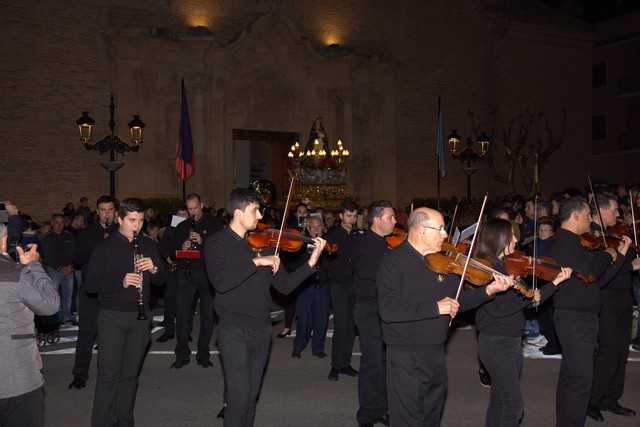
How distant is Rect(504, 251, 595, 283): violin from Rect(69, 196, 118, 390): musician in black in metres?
4.91

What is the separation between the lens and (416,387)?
5125mm

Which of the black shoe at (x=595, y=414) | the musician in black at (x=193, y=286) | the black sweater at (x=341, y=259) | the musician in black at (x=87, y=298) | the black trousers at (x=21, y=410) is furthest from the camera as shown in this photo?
the musician in black at (x=193, y=286)

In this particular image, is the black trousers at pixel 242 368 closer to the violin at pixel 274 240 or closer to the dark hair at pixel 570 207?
the violin at pixel 274 240

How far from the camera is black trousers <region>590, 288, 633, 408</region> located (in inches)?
297

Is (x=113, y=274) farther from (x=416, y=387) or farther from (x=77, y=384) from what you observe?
(x=416, y=387)

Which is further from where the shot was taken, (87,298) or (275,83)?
(275,83)

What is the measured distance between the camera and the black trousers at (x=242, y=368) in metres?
5.67

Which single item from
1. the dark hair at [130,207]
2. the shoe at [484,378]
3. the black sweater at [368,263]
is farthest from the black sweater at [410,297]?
the shoe at [484,378]

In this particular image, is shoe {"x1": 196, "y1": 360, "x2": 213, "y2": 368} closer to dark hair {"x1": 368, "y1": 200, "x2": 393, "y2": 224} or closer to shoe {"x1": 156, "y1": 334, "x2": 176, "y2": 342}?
shoe {"x1": 156, "y1": 334, "x2": 176, "y2": 342}

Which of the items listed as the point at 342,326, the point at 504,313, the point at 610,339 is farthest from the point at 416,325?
the point at 342,326

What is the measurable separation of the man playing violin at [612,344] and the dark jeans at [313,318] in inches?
168

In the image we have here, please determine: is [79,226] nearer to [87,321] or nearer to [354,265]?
[87,321]

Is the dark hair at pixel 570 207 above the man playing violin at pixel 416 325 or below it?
above

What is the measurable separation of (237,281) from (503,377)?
89.1 inches
